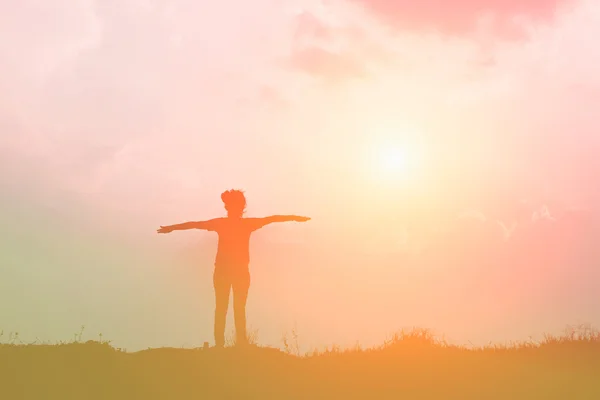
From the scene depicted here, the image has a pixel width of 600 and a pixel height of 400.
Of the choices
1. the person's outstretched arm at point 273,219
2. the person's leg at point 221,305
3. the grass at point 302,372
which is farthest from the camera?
the person's outstretched arm at point 273,219

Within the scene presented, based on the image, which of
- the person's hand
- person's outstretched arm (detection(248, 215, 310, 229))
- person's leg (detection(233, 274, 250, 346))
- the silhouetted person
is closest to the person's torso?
the silhouetted person

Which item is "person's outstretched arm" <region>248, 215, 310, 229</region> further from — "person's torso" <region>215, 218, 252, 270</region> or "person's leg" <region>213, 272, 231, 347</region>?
"person's leg" <region>213, 272, 231, 347</region>

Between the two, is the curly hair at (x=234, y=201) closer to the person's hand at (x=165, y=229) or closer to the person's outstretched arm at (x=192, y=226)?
the person's outstretched arm at (x=192, y=226)

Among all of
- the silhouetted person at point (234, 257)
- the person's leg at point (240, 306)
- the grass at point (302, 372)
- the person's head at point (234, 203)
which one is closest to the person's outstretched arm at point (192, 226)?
the silhouetted person at point (234, 257)

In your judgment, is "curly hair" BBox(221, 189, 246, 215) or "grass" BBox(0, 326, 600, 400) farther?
"curly hair" BBox(221, 189, 246, 215)

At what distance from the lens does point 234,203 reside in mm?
16438

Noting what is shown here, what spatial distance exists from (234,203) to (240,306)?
103 inches

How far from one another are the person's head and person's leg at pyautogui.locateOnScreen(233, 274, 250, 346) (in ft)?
5.32

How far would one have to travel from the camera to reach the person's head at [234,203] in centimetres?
1642

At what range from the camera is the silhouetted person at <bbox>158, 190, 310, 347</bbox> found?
1598 centimetres

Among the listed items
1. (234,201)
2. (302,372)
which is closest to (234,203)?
(234,201)

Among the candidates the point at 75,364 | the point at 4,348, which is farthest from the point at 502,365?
the point at 4,348

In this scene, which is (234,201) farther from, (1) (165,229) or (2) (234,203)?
(1) (165,229)

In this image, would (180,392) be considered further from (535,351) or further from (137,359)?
(535,351)
